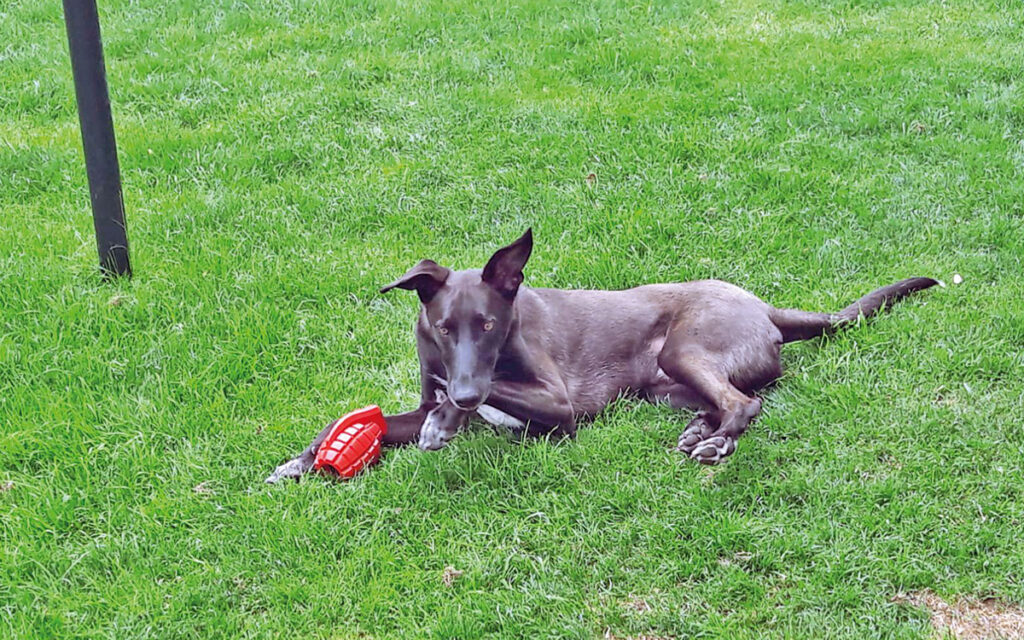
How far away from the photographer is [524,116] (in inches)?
303

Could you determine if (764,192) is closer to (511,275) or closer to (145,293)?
(511,275)

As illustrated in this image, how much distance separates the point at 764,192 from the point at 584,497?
3123 mm

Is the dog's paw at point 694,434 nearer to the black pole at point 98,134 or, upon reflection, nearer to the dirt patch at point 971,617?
the dirt patch at point 971,617

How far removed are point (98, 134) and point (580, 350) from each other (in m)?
2.87

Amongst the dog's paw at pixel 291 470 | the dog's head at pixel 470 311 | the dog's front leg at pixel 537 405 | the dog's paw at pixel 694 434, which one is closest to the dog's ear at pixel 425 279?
the dog's head at pixel 470 311

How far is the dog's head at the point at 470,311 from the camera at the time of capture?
172 inches

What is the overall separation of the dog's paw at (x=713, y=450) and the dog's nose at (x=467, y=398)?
90 centimetres

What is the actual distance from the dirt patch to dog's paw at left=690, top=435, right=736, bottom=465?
0.94 m

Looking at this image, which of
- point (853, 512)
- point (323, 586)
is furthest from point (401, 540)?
point (853, 512)

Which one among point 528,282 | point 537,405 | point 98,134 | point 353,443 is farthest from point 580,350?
point 98,134

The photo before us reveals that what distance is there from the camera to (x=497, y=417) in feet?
15.4

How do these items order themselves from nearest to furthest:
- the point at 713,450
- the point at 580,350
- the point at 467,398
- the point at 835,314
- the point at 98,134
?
the point at 467,398 → the point at 713,450 → the point at 580,350 → the point at 835,314 → the point at 98,134

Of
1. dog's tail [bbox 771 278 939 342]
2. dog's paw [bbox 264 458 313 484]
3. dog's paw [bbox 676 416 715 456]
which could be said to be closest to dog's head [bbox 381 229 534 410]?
dog's paw [bbox 264 458 313 484]

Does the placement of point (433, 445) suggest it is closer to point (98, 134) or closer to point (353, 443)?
point (353, 443)
